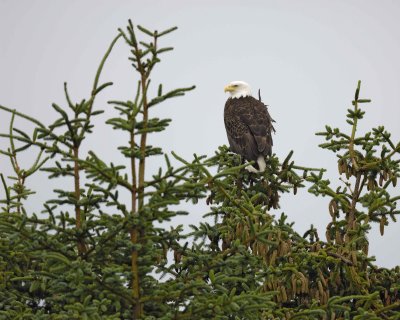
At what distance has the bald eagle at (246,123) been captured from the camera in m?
13.5

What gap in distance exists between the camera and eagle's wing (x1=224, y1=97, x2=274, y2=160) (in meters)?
13.5

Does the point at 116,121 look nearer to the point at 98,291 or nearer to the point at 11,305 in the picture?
the point at 98,291

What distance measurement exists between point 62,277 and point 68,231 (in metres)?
0.45

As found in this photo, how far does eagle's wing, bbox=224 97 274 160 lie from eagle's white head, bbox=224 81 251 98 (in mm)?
312

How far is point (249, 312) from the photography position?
6387 mm

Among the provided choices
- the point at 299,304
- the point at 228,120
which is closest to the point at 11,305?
the point at 299,304

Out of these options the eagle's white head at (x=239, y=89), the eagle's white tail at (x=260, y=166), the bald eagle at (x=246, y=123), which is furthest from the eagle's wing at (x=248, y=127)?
the eagle's white tail at (x=260, y=166)

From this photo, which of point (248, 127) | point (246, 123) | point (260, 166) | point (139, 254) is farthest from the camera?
point (246, 123)

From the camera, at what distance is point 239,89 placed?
15.8m

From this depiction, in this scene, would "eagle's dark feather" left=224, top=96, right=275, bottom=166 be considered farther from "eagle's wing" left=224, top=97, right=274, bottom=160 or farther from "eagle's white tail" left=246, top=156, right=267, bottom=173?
"eagle's white tail" left=246, top=156, right=267, bottom=173

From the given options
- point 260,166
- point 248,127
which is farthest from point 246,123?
point 260,166

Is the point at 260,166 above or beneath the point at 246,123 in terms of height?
beneath

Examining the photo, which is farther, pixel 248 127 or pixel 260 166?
pixel 248 127

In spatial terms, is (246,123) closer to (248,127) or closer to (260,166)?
(248,127)
